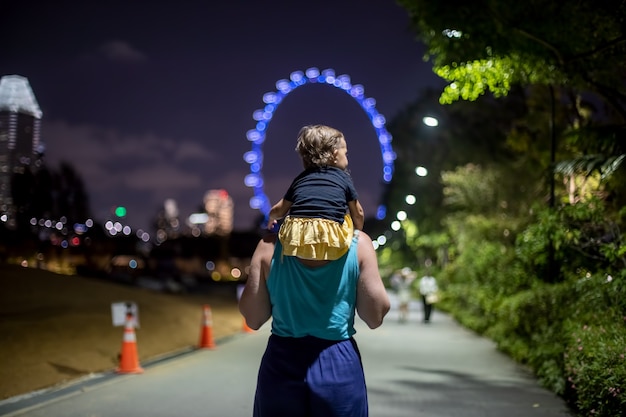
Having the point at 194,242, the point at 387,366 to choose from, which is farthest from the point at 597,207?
the point at 194,242

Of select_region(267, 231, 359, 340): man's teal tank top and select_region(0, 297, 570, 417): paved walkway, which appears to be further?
select_region(0, 297, 570, 417): paved walkway

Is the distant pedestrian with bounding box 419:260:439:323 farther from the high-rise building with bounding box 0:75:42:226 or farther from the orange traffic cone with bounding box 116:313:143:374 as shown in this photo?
the orange traffic cone with bounding box 116:313:143:374

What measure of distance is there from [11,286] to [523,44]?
18.0 m

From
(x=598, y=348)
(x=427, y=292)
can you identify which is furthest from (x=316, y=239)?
(x=427, y=292)

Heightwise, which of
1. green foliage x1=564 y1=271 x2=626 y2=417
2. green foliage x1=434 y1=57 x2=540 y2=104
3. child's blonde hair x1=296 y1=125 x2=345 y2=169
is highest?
green foliage x1=434 y1=57 x2=540 y2=104

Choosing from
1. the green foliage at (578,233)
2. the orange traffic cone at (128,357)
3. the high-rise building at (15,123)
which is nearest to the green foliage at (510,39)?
the green foliage at (578,233)

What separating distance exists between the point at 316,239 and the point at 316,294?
256 mm

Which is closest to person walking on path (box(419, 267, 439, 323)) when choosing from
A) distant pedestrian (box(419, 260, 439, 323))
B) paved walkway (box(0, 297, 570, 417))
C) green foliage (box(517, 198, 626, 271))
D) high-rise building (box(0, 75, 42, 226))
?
distant pedestrian (box(419, 260, 439, 323))

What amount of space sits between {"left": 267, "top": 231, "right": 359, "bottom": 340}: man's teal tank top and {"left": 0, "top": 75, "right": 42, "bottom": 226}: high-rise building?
16172 millimetres

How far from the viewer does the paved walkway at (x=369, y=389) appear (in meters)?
8.17

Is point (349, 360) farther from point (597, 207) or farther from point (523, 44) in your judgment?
point (597, 207)

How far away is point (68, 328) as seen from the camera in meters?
15.1

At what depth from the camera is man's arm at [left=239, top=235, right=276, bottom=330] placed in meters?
3.16

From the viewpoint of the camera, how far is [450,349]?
15.6 meters
